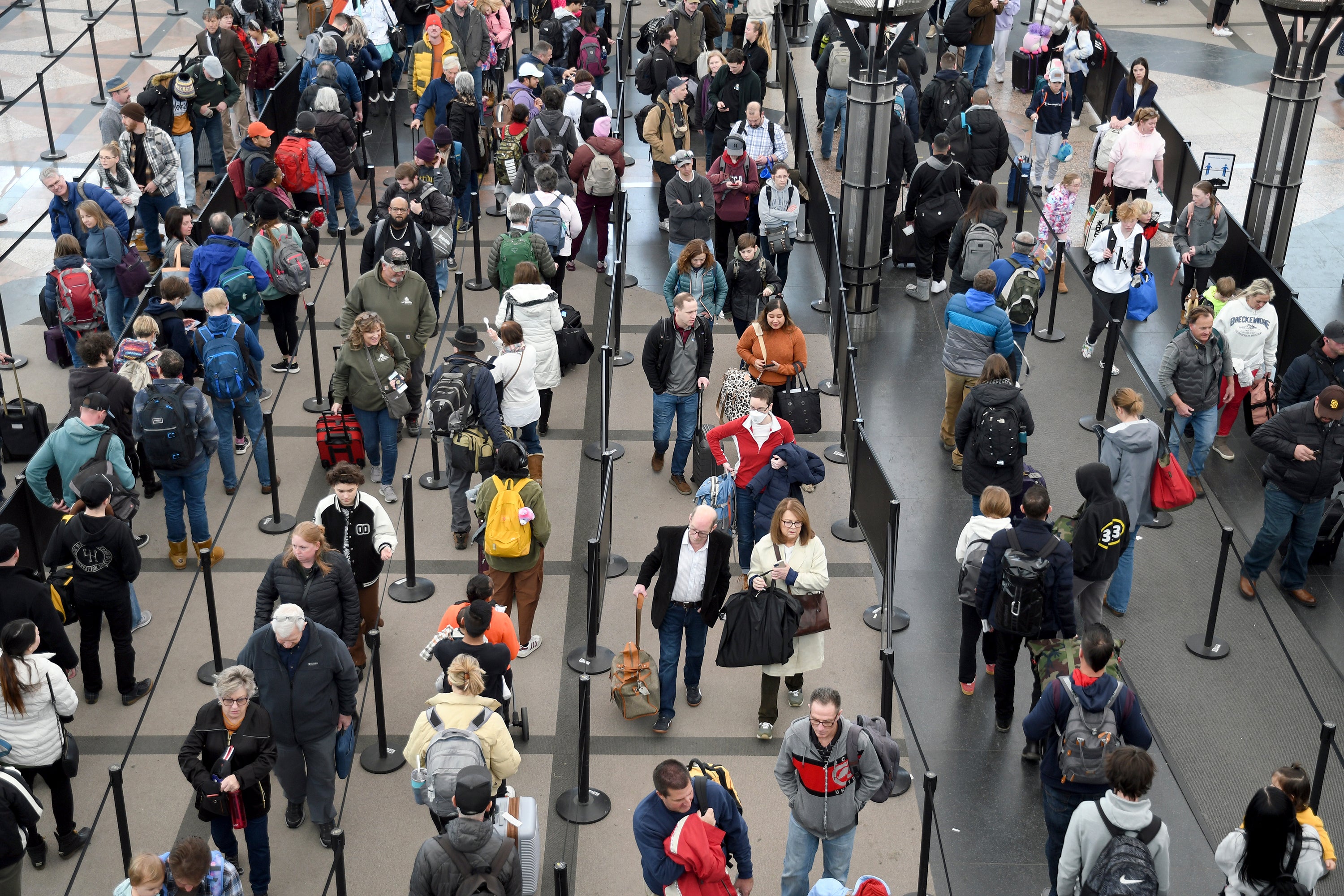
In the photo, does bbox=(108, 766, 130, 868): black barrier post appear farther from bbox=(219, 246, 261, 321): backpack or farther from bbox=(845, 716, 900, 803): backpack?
bbox=(219, 246, 261, 321): backpack

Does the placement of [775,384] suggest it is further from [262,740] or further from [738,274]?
[262,740]

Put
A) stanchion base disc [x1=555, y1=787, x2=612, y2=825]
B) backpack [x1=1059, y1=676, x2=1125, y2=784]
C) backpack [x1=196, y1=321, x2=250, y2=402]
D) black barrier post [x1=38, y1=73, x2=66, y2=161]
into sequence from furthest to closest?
1. black barrier post [x1=38, y1=73, x2=66, y2=161]
2. backpack [x1=196, y1=321, x2=250, y2=402]
3. stanchion base disc [x1=555, y1=787, x2=612, y2=825]
4. backpack [x1=1059, y1=676, x2=1125, y2=784]

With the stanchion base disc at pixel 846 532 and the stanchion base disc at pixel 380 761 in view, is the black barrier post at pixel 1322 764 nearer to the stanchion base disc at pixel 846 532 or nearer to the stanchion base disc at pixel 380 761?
the stanchion base disc at pixel 846 532

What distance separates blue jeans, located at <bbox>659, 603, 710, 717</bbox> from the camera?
9000 millimetres

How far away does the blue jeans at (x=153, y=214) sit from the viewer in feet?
47.9

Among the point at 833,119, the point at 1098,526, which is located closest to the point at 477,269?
the point at 833,119

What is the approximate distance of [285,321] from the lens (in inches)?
516

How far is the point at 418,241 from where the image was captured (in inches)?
504

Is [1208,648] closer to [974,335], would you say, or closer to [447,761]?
[974,335]

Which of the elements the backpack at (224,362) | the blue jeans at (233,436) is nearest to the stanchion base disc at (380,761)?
the blue jeans at (233,436)

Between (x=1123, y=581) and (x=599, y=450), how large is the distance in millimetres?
4590

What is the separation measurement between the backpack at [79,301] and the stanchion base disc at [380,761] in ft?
18.5

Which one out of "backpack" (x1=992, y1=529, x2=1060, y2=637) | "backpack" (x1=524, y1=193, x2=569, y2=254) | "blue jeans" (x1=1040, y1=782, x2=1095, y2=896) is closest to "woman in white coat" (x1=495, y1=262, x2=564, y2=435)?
"backpack" (x1=524, y1=193, x2=569, y2=254)

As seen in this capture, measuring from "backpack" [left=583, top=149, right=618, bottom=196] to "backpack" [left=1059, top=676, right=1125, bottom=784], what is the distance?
27.9 ft
